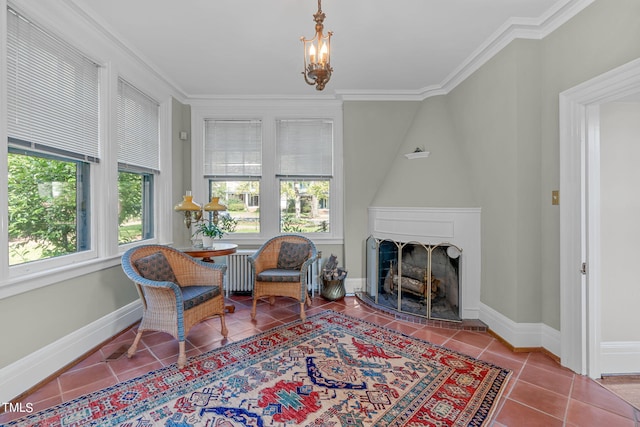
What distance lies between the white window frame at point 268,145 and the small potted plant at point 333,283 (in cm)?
49

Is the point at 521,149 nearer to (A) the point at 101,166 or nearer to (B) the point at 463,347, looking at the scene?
(B) the point at 463,347

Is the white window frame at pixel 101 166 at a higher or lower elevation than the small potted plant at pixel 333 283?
higher

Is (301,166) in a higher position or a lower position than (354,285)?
higher

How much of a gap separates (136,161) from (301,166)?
6.68 feet

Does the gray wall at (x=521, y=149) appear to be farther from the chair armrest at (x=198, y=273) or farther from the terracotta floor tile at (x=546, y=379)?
the chair armrest at (x=198, y=273)

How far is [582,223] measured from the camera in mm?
2131

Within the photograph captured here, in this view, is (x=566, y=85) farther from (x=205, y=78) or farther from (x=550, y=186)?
(x=205, y=78)

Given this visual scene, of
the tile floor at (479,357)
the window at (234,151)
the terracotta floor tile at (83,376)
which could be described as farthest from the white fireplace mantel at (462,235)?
the terracotta floor tile at (83,376)

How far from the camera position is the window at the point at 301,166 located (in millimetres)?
4203

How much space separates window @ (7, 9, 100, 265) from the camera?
196 centimetres

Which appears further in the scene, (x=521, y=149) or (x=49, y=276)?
(x=521, y=149)

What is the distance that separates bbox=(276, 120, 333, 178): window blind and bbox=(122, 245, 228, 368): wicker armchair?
190 centimetres

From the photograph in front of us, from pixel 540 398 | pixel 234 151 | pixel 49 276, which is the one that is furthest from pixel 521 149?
pixel 49 276

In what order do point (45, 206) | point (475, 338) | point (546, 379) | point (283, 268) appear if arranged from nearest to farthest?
point (546, 379) → point (45, 206) → point (475, 338) → point (283, 268)
